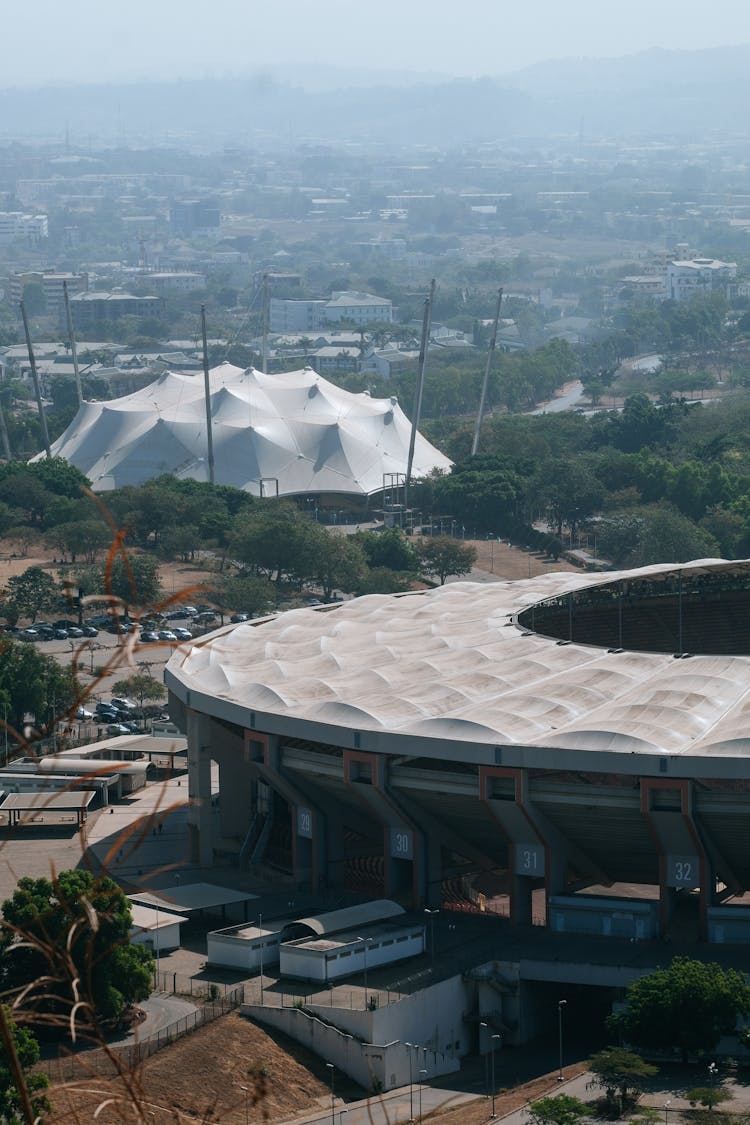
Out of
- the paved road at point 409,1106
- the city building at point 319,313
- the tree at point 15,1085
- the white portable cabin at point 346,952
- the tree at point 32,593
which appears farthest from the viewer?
the city building at point 319,313

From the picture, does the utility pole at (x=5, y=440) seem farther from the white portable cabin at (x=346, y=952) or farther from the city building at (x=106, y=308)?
the city building at (x=106, y=308)

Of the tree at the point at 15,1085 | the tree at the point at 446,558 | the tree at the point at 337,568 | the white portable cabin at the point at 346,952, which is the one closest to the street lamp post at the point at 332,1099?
the white portable cabin at the point at 346,952

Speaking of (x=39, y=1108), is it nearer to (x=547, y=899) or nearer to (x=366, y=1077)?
(x=366, y=1077)

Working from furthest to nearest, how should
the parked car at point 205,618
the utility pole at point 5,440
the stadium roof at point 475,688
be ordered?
the utility pole at point 5,440
the parked car at point 205,618
the stadium roof at point 475,688

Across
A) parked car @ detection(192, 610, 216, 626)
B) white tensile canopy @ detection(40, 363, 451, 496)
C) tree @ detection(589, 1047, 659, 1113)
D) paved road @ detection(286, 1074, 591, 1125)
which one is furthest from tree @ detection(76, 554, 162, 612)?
tree @ detection(589, 1047, 659, 1113)

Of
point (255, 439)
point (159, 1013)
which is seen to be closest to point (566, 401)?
point (255, 439)

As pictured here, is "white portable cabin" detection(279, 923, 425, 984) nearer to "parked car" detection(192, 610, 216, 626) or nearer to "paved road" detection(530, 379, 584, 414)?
"parked car" detection(192, 610, 216, 626)

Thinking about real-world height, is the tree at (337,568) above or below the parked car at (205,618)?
above
